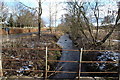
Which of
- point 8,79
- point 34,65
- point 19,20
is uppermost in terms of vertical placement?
point 19,20

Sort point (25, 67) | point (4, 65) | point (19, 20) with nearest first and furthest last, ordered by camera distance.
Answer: point (4, 65), point (25, 67), point (19, 20)

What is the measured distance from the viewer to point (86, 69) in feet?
24.4

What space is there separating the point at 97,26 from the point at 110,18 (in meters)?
1.26

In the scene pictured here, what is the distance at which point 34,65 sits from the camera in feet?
19.7

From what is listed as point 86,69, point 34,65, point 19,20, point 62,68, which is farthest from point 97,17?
point 19,20

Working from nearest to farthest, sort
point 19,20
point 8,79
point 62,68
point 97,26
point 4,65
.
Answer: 1. point 8,79
2. point 4,65
3. point 62,68
4. point 97,26
5. point 19,20

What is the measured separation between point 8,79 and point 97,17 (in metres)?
8.47

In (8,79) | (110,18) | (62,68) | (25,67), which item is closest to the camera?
(8,79)

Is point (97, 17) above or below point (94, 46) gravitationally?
above

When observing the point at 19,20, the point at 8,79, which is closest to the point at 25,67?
the point at 8,79

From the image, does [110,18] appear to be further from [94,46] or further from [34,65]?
[34,65]

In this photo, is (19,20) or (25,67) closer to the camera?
(25,67)

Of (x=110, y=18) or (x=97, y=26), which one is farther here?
(x=97, y=26)

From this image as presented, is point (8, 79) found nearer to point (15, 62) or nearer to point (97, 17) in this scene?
point (15, 62)
